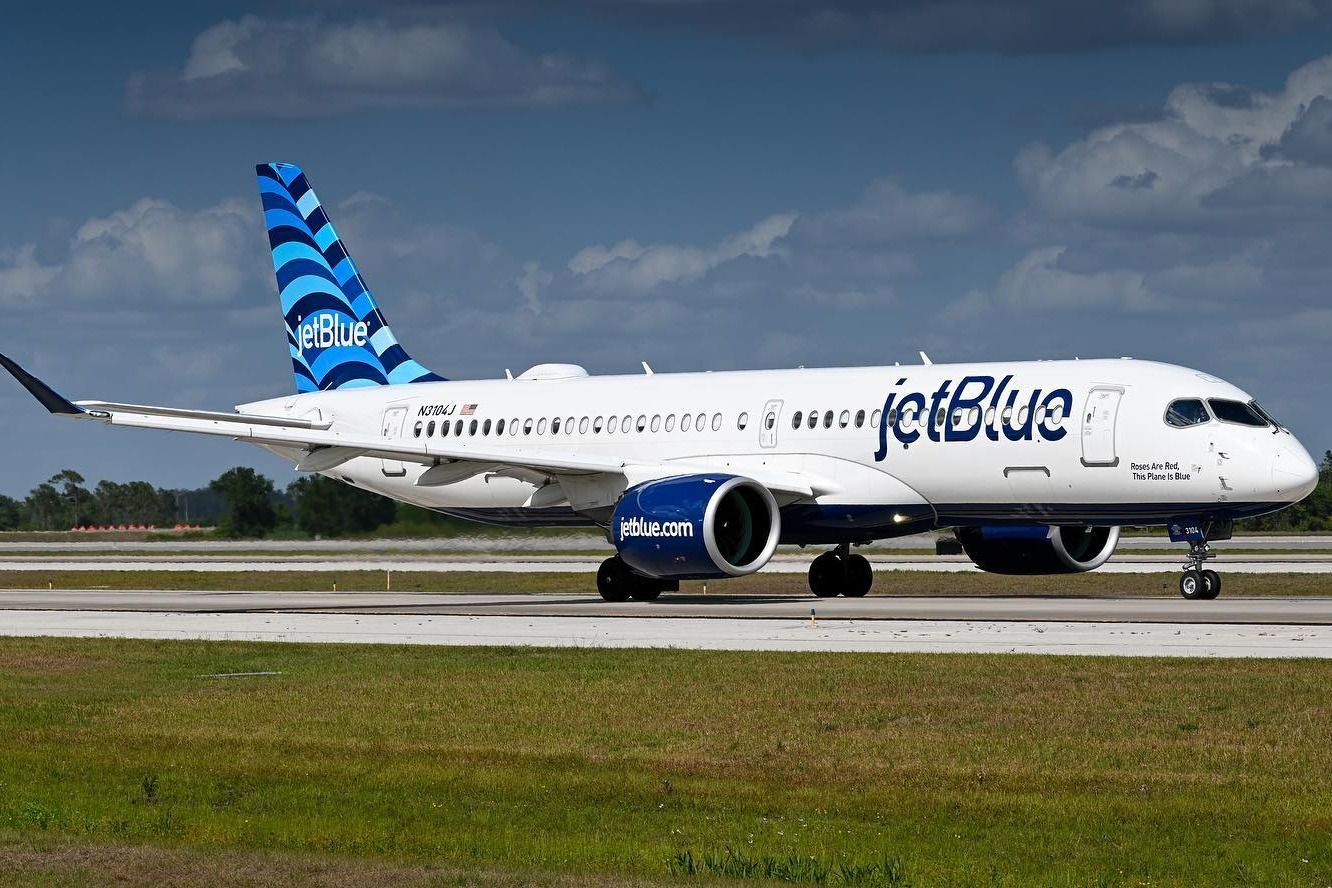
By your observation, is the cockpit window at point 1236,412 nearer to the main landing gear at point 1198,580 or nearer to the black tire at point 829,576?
the main landing gear at point 1198,580

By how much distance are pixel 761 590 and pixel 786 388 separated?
17.5ft

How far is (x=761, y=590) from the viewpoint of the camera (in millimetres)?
41656

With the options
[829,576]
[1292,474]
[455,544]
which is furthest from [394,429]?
[1292,474]

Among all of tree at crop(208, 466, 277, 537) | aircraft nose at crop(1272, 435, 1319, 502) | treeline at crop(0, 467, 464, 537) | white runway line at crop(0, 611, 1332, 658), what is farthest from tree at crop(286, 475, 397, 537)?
aircraft nose at crop(1272, 435, 1319, 502)

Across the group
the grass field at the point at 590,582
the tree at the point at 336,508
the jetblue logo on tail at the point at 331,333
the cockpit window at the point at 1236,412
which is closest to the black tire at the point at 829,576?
the grass field at the point at 590,582

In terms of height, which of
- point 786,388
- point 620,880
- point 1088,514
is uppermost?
point 786,388

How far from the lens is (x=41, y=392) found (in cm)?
3650

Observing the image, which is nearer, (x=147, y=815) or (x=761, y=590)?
(x=147, y=815)

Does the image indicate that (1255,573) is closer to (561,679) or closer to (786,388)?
(786,388)

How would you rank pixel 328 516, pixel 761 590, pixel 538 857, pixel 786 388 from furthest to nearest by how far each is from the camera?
1. pixel 328 516
2. pixel 761 590
3. pixel 786 388
4. pixel 538 857

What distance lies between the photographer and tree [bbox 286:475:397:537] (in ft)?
194

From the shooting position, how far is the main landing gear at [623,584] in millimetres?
38469

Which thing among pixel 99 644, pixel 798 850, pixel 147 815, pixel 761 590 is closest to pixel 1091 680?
pixel 798 850

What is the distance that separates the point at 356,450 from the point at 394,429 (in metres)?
6.89
